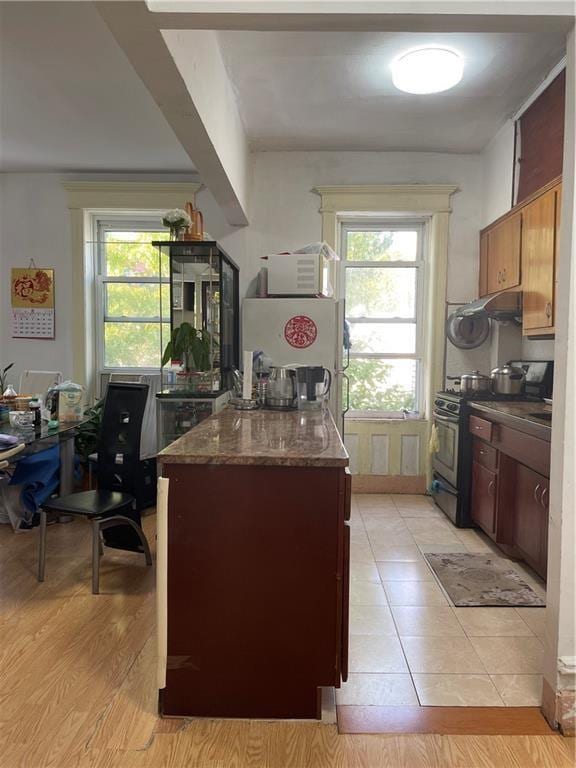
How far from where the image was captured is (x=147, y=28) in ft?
5.16

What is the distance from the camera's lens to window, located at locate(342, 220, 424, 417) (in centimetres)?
439

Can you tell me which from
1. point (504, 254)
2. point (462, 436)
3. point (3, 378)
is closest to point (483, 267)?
point (504, 254)

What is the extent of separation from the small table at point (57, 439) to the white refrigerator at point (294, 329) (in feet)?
4.55

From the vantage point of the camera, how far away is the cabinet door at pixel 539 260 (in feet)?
9.50

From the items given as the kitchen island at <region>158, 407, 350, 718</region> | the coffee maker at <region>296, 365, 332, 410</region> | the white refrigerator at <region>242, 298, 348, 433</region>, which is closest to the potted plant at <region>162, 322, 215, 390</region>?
the white refrigerator at <region>242, 298, 348, 433</region>

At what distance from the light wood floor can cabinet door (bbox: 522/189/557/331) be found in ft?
7.28

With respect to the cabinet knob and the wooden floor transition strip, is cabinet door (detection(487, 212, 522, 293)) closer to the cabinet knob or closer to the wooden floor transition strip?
the cabinet knob

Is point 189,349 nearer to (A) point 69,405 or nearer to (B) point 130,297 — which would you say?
(A) point 69,405

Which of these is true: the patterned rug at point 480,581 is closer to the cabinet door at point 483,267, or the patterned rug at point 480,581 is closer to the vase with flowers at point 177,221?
the cabinet door at point 483,267

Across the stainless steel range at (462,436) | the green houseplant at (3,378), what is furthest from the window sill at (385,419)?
the green houseplant at (3,378)

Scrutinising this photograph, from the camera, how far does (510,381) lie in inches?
140

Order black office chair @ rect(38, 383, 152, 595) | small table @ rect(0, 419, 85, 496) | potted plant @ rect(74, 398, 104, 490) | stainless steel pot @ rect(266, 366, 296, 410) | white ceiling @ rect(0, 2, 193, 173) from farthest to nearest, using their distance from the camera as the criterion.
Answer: potted plant @ rect(74, 398, 104, 490)
stainless steel pot @ rect(266, 366, 296, 410)
black office chair @ rect(38, 383, 152, 595)
small table @ rect(0, 419, 85, 496)
white ceiling @ rect(0, 2, 193, 173)

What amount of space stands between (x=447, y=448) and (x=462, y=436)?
0.92 ft

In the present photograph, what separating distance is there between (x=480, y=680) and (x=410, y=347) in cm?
296
